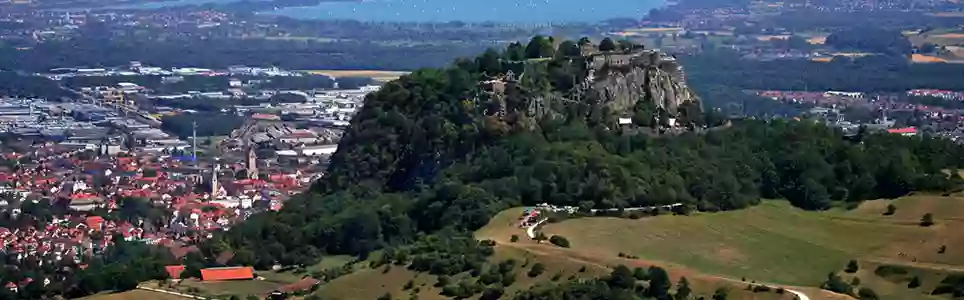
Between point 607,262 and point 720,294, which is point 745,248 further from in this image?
point 720,294

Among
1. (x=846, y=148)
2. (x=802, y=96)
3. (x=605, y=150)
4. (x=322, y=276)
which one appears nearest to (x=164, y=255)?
(x=322, y=276)

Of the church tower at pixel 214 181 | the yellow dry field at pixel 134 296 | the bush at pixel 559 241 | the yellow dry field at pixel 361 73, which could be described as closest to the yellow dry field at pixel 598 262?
the bush at pixel 559 241

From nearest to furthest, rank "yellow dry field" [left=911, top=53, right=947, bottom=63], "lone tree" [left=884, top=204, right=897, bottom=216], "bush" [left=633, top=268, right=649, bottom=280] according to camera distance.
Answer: "bush" [left=633, top=268, right=649, bottom=280], "lone tree" [left=884, top=204, right=897, bottom=216], "yellow dry field" [left=911, top=53, right=947, bottom=63]

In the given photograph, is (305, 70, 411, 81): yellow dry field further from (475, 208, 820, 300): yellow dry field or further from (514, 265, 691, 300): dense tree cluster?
(514, 265, 691, 300): dense tree cluster

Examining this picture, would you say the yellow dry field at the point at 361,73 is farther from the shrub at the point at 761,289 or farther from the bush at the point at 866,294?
the shrub at the point at 761,289

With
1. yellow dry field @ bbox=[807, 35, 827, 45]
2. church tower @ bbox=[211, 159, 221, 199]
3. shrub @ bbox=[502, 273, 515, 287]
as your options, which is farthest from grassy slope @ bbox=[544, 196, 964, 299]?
yellow dry field @ bbox=[807, 35, 827, 45]

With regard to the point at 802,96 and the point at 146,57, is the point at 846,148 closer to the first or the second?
A: the point at 802,96
